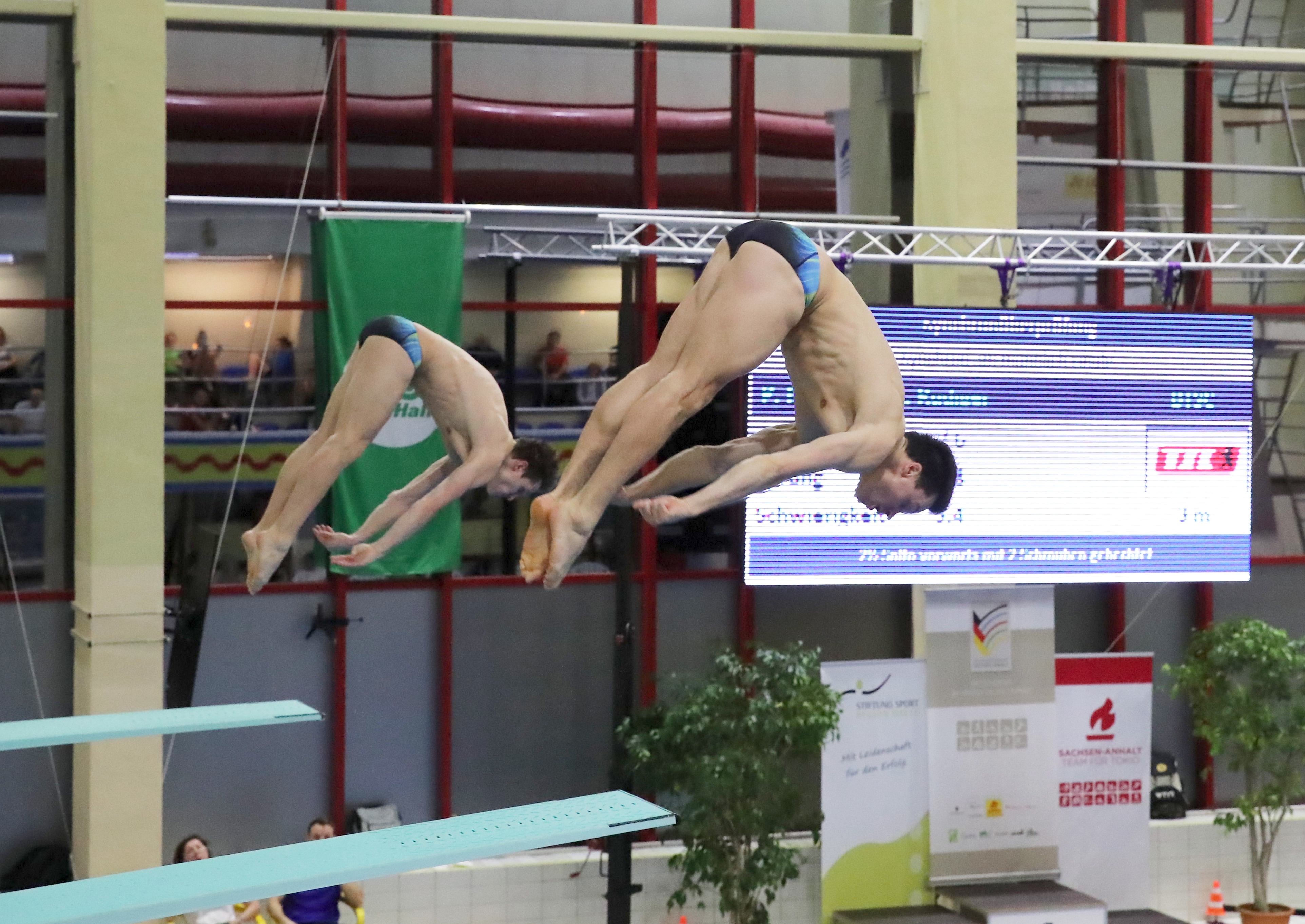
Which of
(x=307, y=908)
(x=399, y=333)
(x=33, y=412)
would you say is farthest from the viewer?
(x=33, y=412)

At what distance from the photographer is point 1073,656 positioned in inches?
503

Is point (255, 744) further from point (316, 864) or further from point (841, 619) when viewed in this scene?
point (316, 864)

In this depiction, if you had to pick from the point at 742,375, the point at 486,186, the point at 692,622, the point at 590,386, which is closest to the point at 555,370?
the point at 590,386

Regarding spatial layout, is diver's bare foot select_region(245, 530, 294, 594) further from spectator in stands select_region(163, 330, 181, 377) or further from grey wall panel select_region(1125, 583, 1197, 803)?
grey wall panel select_region(1125, 583, 1197, 803)

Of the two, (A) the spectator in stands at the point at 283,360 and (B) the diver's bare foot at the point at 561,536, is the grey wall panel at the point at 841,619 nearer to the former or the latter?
(A) the spectator in stands at the point at 283,360

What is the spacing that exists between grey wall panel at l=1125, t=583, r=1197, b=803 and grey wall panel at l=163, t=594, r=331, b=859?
6.29 m

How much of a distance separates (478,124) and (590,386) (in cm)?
207

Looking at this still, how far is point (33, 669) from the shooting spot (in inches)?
468

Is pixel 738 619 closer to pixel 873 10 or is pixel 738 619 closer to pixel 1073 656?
pixel 1073 656

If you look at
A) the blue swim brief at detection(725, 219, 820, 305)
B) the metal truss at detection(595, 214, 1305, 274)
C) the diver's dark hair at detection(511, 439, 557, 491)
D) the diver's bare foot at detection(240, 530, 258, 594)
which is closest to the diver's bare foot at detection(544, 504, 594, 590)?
the blue swim brief at detection(725, 219, 820, 305)

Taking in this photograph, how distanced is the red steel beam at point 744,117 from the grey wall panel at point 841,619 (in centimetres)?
297

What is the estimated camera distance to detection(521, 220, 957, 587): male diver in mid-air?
20.0 feet

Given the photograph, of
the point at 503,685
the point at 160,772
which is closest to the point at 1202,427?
the point at 503,685

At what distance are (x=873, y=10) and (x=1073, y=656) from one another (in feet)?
16.7
